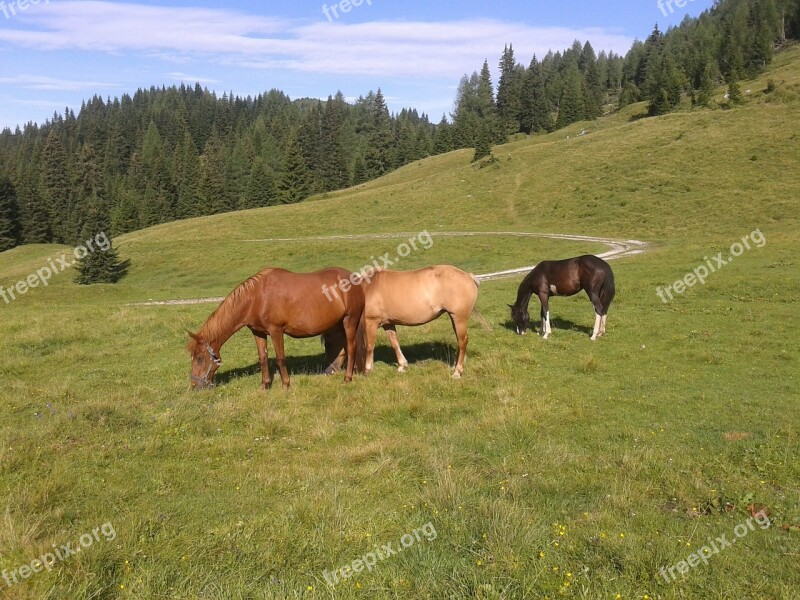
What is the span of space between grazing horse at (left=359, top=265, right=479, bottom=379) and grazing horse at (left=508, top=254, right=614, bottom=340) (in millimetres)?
4367

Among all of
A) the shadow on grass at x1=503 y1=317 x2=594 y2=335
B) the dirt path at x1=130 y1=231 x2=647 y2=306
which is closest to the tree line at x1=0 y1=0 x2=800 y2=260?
the dirt path at x1=130 y1=231 x2=647 y2=306

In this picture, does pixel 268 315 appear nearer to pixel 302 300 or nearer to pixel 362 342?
pixel 302 300

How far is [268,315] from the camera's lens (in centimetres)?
1072

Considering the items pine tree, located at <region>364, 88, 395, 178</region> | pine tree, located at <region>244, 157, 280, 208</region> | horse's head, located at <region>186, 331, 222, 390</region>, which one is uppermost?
pine tree, located at <region>364, 88, 395, 178</region>

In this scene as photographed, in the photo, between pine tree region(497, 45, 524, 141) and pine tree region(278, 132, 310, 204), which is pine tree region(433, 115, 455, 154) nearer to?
pine tree region(497, 45, 524, 141)

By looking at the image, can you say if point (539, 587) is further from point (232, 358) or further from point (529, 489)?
point (232, 358)

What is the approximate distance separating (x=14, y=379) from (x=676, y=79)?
95333mm

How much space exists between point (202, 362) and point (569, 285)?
10.3 m

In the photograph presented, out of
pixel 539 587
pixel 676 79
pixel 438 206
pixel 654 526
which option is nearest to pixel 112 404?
pixel 539 587

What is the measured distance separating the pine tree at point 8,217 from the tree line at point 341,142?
267mm

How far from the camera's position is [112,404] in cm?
941

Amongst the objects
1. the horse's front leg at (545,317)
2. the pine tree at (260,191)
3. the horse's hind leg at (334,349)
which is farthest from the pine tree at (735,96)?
the horse's hind leg at (334,349)

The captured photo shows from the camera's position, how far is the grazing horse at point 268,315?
421 inches

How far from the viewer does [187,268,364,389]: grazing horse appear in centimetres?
1070
